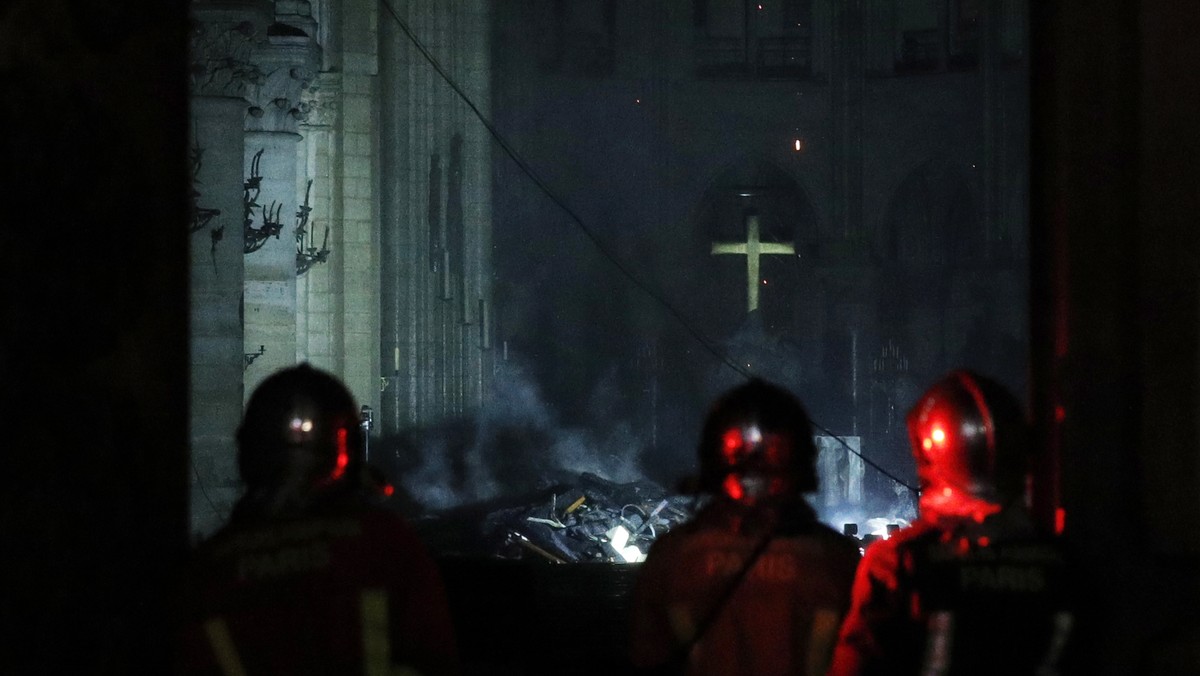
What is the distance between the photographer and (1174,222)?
14.0ft

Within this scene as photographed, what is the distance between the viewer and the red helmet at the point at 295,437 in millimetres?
3658

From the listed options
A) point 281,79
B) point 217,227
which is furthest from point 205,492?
point 281,79

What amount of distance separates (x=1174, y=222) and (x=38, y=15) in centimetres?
336

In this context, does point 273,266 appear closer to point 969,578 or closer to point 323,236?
point 323,236

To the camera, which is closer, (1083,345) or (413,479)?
(1083,345)

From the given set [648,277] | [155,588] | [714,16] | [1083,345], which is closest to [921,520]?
[1083,345]

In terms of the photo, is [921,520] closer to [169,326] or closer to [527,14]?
[169,326]

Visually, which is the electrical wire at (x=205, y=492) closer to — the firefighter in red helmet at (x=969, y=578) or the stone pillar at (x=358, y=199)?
the stone pillar at (x=358, y=199)

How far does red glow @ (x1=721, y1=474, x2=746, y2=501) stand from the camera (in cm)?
413

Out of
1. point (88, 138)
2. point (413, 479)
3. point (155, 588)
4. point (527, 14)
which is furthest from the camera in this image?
point (527, 14)

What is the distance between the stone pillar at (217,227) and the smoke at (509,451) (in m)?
9.80

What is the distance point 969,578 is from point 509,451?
27.5 meters

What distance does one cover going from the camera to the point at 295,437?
3676mm

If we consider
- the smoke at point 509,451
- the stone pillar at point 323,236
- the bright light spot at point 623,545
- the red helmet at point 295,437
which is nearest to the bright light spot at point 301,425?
the red helmet at point 295,437
